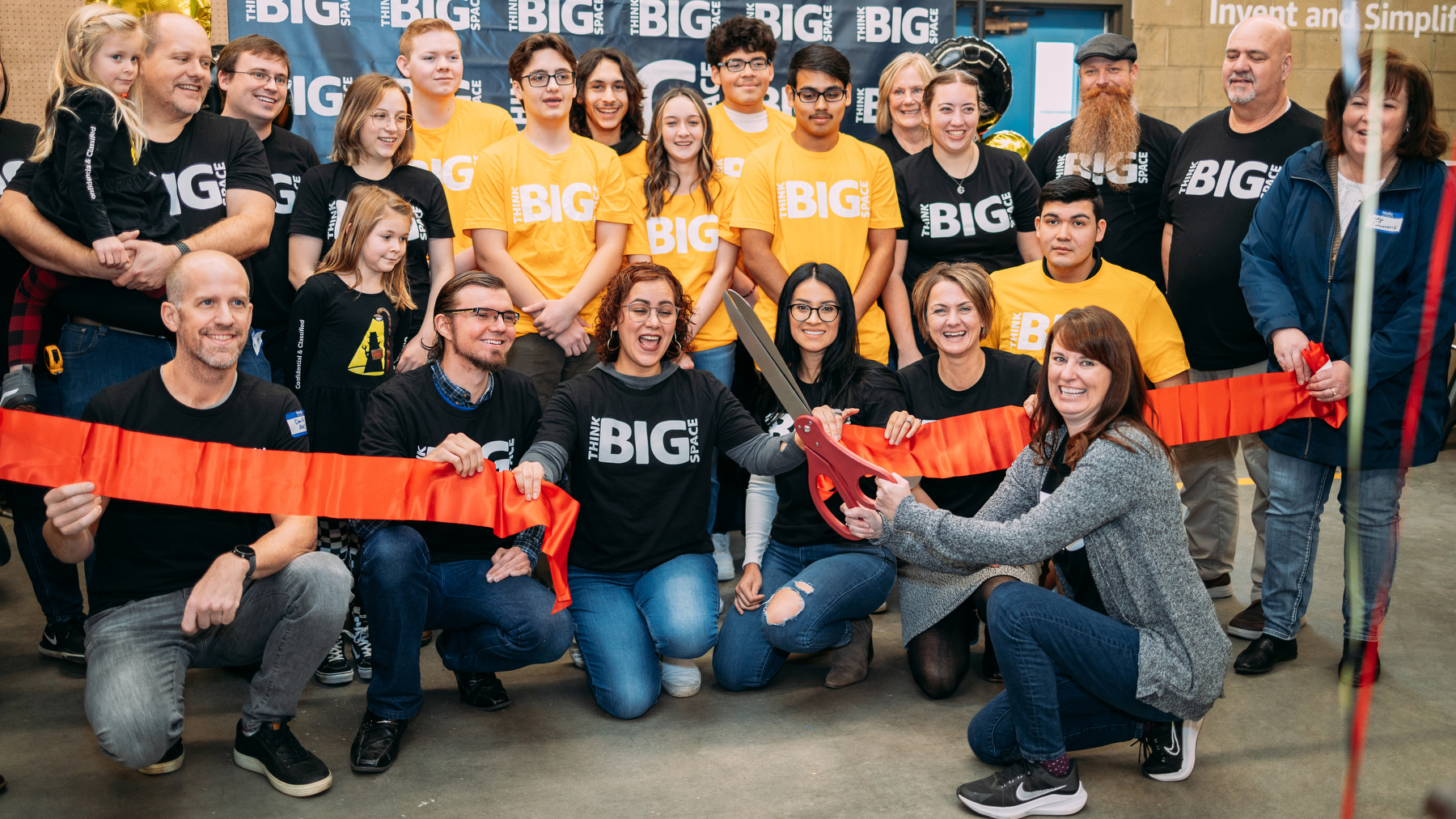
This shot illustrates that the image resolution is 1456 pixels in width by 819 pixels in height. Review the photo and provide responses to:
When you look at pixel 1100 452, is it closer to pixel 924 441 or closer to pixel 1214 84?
pixel 924 441

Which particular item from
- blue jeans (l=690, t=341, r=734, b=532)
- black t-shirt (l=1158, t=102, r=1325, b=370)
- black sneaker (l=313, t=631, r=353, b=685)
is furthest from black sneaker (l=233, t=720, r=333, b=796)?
black t-shirt (l=1158, t=102, r=1325, b=370)

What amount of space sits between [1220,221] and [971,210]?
99cm

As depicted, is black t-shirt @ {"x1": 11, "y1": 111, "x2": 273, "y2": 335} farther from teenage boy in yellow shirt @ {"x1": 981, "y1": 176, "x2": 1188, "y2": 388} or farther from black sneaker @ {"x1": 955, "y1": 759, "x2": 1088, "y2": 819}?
A: black sneaker @ {"x1": 955, "y1": 759, "x2": 1088, "y2": 819}

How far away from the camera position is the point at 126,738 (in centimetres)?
278

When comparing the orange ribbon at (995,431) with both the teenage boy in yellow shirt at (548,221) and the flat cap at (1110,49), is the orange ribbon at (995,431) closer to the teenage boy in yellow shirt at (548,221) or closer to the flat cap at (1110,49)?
the teenage boy in yellow shirt at (548,221)

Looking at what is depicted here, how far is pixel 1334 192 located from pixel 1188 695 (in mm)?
1975

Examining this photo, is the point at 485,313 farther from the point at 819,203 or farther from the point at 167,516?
the point at 819,203

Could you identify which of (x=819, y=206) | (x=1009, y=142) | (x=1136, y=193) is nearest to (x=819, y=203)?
(x=819, y=206)

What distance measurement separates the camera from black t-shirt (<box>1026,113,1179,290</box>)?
4.82 meters

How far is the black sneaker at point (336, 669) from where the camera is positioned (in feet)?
12.1

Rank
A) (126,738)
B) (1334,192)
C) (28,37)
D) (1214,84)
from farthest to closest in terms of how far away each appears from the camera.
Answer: (1214,84) < (28,37) < (1334,192) < (126,738)

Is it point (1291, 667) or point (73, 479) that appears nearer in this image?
point (73, 479)

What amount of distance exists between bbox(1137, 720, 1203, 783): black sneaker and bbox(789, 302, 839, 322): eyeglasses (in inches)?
65.8

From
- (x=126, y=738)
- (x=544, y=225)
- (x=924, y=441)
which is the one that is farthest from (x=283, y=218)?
(x=924, y=441)
